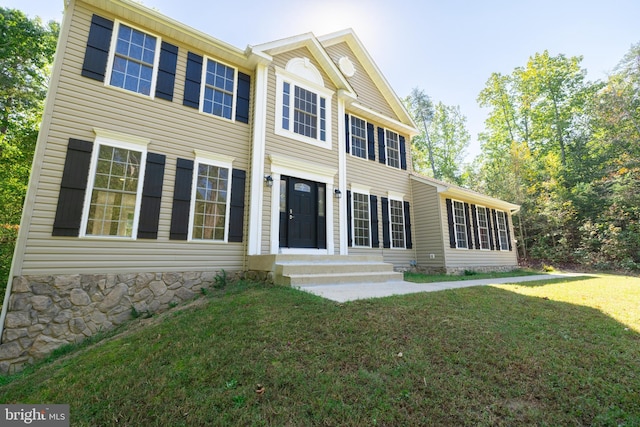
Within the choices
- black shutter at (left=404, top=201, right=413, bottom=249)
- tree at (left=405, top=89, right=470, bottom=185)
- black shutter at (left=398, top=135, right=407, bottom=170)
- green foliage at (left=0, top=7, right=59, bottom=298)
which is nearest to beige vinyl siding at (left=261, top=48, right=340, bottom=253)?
black shutter at (left=404, top=201, right=413, bottom=249)

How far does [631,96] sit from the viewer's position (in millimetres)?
14555

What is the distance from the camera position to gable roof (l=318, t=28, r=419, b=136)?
10062mm

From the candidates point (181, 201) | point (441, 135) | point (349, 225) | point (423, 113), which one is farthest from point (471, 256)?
point (423, 113)

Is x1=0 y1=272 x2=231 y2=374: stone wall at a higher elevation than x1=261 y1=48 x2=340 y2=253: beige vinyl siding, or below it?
below

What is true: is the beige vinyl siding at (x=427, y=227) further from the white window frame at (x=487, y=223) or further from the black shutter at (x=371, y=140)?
the white window frame at (x=487, y=223)

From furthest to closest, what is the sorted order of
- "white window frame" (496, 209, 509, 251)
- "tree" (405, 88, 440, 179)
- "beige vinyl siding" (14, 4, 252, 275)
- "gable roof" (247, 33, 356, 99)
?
"tree" (405, 88, 440, 179), "white window frame" (496, 209, 509, 251), "gable roof" (247, 33, 356, 99), "beige vinyl siding" (14, 4, 252, 275)

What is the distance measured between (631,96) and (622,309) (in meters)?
16.9

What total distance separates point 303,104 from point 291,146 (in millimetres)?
1467

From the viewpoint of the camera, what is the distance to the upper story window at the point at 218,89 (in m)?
6.70

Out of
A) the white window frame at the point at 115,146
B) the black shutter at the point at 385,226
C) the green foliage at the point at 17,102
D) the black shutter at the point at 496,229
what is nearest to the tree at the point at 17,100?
the green foliage at the point at 17,102

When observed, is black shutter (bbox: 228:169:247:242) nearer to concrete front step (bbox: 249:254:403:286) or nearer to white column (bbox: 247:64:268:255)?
white column (bbox: 247:64:268:255)

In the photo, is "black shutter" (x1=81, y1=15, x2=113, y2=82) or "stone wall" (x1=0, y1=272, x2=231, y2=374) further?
"black shutter" (x1=81, y1=15, x2=113, y2=82)

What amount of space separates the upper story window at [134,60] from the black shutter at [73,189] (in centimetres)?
159

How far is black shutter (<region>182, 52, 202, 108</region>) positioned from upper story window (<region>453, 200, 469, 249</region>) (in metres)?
9.65
